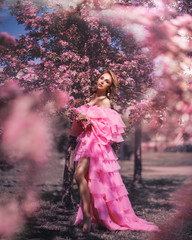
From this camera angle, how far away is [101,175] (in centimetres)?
228

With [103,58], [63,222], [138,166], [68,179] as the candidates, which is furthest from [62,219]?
[138,166]

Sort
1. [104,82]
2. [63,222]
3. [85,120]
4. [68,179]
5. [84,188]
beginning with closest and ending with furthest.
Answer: [84,188] < [85,120] < [63,222] < [104,82] < [68,179]

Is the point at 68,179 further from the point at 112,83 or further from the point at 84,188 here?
the point at 112,83

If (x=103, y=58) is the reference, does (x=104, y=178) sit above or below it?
below

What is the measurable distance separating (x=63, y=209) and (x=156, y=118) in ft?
5.39

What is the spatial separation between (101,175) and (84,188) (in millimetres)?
228

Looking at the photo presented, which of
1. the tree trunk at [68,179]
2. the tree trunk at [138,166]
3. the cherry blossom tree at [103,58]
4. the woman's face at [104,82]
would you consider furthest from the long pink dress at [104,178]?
the tree trunk at [138,166]

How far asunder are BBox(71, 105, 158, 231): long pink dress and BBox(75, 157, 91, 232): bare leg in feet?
0.19

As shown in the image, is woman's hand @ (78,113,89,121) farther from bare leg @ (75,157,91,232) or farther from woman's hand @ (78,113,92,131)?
bare leg @ (75,157,91,232)

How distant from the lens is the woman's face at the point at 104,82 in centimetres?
247

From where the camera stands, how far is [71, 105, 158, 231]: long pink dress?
220 cm

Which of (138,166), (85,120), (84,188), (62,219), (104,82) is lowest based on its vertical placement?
(62,219)

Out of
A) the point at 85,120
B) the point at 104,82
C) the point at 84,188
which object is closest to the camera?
the point at 84,188

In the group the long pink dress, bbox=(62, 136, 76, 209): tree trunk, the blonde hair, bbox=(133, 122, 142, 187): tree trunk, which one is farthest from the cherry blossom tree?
bbox=(133, 122, 142, 187): tree trunk
